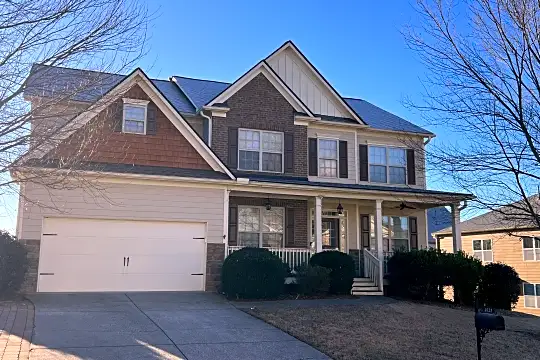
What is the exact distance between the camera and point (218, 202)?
50.6ft

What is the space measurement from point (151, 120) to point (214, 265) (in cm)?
461

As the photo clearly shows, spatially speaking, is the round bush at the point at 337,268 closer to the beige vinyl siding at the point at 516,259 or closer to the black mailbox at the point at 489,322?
the black mailbox at the point at 489,322

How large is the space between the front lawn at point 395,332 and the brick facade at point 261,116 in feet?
21.7

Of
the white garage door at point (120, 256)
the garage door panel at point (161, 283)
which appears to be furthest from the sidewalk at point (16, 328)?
the garage door panel at point (161, 283)

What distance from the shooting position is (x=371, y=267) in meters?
17.5

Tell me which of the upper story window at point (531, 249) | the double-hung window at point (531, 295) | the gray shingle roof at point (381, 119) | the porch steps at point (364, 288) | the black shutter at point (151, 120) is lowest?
the double-hung window at point (531, 295)

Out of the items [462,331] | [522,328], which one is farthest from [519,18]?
[522,328]

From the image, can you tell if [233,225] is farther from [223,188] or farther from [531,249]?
[531,249]

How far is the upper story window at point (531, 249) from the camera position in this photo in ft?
92.7

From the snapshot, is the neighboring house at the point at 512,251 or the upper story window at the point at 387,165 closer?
Answer: the upper story window at the point at 387,165

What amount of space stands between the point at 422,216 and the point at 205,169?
9.25 meters

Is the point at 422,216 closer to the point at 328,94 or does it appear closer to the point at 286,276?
the point at 328,94

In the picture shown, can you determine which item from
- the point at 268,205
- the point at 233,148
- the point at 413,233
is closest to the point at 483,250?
the point at 413,233

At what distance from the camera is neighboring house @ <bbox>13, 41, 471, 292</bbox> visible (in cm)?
1384
